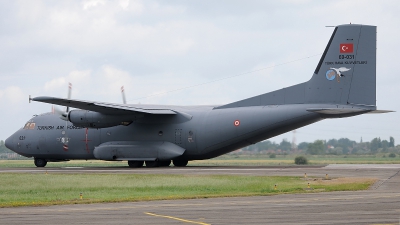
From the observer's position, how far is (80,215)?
47.2ft

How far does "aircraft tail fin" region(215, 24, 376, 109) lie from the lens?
3312cm

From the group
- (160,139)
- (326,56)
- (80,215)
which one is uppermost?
(326,56)

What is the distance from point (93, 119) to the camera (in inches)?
1427

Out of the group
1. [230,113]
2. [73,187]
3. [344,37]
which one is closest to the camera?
[73,187]

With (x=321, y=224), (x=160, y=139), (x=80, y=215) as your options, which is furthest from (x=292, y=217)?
(x=160, y=139)

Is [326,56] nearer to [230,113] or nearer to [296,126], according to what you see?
[296,126]

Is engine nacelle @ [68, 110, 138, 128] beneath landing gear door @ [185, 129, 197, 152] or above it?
above

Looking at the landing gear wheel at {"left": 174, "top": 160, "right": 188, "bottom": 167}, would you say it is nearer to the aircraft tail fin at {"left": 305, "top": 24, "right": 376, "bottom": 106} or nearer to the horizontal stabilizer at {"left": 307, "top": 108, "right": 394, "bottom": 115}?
the aircraft tail fin at {"left": 305, "top": 24, "right": 376, "bottom": 106}

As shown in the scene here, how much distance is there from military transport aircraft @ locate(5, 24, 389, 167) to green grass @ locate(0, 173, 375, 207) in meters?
7.15

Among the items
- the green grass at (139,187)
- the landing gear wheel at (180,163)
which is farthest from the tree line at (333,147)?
the green grass at (139,187)

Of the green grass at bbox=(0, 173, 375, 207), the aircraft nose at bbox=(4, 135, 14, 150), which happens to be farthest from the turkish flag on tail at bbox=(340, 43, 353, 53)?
the aircraft nose at bbox=(4, 135, 14, 150)

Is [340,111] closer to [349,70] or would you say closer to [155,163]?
[349,70]

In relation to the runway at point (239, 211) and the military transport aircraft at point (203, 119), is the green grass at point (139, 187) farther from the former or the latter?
the military transport aircraft at point (203, 119)

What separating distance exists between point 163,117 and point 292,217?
2454cm
